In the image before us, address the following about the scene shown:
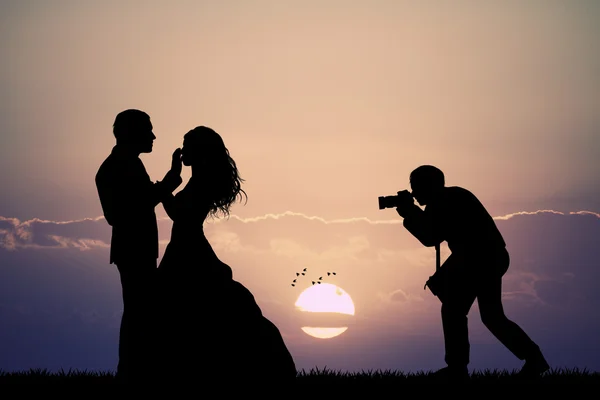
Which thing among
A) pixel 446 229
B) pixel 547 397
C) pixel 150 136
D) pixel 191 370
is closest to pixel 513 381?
pixel 547 397

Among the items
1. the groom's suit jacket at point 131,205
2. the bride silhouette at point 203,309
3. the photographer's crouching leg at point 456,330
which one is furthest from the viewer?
the photographer's crouching leg at point 456,330

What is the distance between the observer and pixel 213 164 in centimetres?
859

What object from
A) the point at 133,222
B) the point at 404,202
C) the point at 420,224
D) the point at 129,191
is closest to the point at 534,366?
the point at 420,224

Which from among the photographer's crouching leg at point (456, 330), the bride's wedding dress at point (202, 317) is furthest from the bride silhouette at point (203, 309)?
the photographer's crouching leg at point (456, 330)

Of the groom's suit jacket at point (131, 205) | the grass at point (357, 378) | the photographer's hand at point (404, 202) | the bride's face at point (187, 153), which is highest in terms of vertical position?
the bride's face at point (187, 153)

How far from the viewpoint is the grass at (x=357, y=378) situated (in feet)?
33.5

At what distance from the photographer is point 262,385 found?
821 centimetres

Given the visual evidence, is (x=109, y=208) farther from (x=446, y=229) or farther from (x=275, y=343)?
(x=446, y=229)

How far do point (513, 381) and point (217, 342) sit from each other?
3964 mm

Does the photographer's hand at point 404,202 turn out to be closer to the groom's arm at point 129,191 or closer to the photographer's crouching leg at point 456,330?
the photographer's crouching leg at point 456,330

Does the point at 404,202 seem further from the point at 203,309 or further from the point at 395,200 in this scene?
the point at 203,309

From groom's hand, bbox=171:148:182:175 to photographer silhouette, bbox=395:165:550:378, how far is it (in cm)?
280

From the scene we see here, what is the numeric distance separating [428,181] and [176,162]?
297 cm

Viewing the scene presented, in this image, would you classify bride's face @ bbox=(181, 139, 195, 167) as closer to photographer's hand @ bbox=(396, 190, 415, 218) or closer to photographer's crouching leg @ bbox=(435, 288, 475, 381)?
photographer's hand @ bbox=(396, 190, 415, 218)
